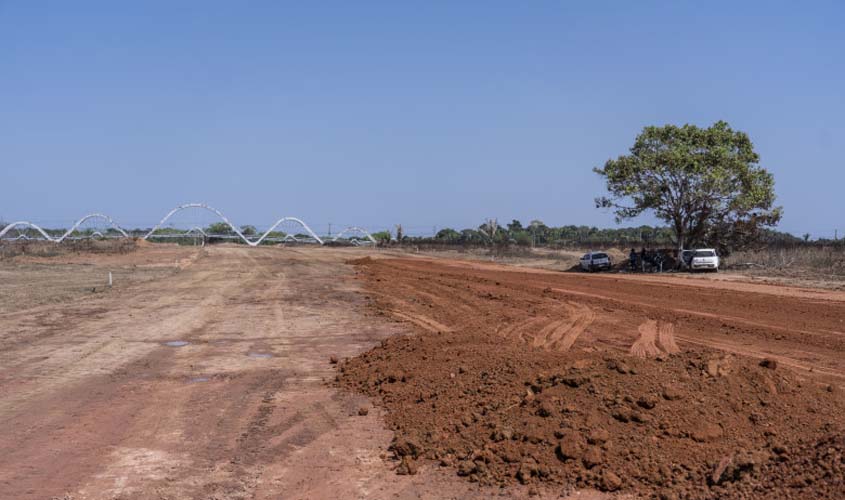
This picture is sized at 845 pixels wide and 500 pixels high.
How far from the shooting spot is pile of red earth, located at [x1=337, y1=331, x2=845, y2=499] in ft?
21.5

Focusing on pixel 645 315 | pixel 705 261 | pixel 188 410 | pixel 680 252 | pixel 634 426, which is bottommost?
pixel 188 410

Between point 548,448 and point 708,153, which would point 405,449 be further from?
point 708,153

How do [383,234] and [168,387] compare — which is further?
[383,234]

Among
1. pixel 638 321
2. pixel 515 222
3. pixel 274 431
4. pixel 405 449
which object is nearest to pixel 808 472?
pixel 405 449

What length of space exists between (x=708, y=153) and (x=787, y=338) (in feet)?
97.8

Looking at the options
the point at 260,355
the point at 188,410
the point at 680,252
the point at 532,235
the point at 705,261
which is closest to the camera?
the point at 188,410

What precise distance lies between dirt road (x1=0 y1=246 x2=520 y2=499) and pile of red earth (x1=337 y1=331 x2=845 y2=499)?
1.93 feet

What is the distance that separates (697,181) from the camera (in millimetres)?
43344

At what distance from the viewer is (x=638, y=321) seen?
61.2 feet

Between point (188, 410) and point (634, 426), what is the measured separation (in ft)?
19.0

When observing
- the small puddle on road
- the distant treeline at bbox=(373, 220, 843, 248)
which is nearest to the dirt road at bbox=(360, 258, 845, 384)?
the small puddle on road

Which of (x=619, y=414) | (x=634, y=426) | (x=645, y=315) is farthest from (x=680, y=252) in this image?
(x=634, y=426)

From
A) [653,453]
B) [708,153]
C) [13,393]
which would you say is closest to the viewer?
[653,453]

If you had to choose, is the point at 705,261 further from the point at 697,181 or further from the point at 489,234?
the point at 489,234
